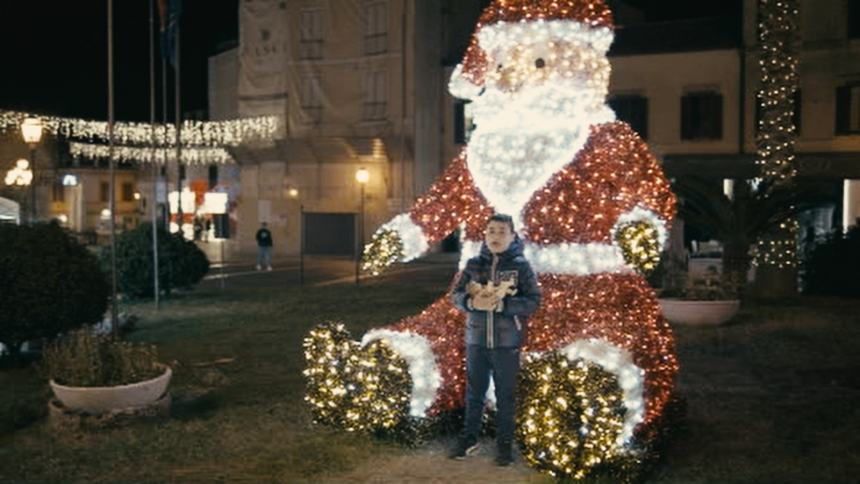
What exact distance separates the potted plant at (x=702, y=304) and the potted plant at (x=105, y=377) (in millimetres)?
7911

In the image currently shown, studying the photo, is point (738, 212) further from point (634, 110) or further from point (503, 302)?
point (634, 110)

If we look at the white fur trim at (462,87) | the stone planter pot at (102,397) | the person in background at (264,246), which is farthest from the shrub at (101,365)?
the person in background at (264,246)

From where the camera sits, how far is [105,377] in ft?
26.7

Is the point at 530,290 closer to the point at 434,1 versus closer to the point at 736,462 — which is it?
the point at 736,462

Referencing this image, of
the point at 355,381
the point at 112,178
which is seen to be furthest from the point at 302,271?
the point at 355,381

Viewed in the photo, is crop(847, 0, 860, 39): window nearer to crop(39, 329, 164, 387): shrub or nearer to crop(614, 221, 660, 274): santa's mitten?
crop(614, 221, 660, 274): santa's mitten

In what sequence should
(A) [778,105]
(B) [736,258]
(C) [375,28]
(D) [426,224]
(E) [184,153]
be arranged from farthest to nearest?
1. (E) [184,153]
2. (C) [375,28]
3. (A) [778,105]
4. (B) [736,258]
5. (D) [426,224]

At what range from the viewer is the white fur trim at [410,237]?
744 cm

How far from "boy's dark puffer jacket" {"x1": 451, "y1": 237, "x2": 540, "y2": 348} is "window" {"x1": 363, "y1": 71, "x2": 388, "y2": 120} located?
29.3 m

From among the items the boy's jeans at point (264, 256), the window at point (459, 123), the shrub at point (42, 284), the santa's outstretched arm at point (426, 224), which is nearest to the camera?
Answer: the santa's outstretched arm at point (426, 224)

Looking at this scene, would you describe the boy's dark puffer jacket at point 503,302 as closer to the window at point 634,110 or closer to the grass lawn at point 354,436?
the grass lawn at point 354,436

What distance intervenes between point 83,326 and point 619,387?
318 inches

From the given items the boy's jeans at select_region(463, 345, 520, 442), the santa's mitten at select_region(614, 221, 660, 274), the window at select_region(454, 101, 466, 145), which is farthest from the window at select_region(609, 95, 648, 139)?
the boy's jeans at select_region(463, 345, 520, 442)

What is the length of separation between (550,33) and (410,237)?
189 cm
